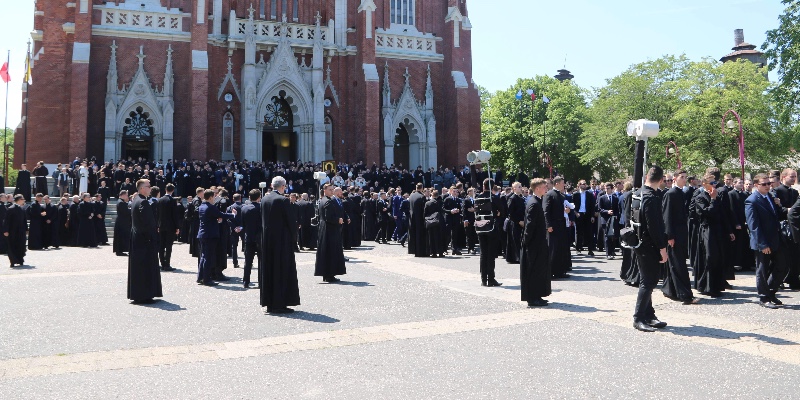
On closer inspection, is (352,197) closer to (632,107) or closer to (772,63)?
(772,63)

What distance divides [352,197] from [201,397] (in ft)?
57.9

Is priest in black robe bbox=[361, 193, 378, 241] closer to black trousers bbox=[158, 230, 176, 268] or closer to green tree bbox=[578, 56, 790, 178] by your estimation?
black trousers bbox=[158, 230, 176, 268]

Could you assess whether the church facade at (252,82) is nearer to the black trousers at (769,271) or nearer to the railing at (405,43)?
the railing at (405,43)

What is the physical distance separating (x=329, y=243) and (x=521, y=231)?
4109 millimetres

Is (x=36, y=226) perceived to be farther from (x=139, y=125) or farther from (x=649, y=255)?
(x=649, y=255)

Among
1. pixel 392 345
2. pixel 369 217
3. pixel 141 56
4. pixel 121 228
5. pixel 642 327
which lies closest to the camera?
pixel 392 345

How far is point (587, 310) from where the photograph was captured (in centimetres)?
839

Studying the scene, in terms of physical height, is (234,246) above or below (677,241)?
below

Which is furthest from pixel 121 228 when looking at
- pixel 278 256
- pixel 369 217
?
pixel 278 256

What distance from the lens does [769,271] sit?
8828 millimetres

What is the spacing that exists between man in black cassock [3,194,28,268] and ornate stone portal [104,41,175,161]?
16357 millimetres

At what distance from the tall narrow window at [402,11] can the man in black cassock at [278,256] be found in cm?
3203

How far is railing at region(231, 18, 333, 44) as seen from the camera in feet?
113

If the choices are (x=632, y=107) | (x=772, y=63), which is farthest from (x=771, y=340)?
(x=632, y=107)
